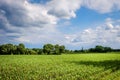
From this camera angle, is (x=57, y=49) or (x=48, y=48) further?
(x=57, y=49)

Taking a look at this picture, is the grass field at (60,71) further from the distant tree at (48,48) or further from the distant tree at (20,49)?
the distant tree at (48,48)

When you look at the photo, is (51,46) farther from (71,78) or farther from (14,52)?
(71,78)

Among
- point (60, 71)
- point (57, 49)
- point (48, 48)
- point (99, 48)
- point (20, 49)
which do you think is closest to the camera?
point (60, 71)

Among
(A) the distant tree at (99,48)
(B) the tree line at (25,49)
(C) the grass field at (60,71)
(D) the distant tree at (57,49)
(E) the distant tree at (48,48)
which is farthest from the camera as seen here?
(A) the distant tree at (99,48)

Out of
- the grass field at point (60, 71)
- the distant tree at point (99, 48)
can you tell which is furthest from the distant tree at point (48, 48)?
the grass field at point (60, 71)

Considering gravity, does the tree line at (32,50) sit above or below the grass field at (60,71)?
above

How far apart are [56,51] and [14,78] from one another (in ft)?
429

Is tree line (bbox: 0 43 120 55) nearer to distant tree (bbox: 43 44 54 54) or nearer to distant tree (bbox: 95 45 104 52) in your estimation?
distant tree (bbox: 43 44 54 54)

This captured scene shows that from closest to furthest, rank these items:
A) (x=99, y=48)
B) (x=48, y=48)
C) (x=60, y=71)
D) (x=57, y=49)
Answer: (x=60, y=71) < (x=48, y=48) < (x=57, y=49) < (x=99, y=48)

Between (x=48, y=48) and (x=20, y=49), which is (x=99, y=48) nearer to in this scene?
(x=48, y=48)

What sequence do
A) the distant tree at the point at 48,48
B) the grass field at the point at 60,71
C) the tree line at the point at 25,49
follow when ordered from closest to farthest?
the grass field at the point at 60,71 < the tree line at the point at 25,49 < the distant tree at the point at 48,48

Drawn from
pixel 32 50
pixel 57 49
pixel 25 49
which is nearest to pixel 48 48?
pixel 57 49

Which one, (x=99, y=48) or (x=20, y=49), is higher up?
(x=99, y=48)

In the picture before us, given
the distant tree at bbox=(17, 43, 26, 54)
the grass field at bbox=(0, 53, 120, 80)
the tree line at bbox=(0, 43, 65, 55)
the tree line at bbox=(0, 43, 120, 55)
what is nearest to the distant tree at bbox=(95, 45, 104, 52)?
the tree line at bbox=(0, 43, 120, 55)
